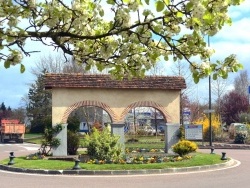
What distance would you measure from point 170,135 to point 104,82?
4.83m

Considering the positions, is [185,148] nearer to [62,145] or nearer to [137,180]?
[62,145]

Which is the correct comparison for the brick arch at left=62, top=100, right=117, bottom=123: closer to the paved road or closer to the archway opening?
the archway opening

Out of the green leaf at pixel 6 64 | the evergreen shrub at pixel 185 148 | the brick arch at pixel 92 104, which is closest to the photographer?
the green leaf at pixel 6 64

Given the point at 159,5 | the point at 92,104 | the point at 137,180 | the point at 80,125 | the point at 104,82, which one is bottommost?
the point at 137,180

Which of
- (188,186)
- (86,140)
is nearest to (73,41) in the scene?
(188,186)

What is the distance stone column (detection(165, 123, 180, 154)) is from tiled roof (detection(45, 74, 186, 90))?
2249 millimetres

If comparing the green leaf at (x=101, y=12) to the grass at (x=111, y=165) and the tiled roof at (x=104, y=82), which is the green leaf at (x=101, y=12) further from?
the tiled roof at (x=104, y=82)

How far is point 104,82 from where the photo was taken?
87.9ft

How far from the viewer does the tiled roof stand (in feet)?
86.0

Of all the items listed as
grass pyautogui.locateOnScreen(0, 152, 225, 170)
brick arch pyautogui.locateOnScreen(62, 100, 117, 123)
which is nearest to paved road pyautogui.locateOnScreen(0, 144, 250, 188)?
grass pyautogui.locateOnScreen(0, 152, 225, 170)

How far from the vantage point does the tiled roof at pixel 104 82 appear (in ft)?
86.0

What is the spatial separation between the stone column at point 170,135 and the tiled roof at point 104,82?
7.38ft

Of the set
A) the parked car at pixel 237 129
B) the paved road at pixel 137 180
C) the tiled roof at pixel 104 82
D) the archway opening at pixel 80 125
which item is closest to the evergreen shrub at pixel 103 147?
the archway opening at pixel 80 125

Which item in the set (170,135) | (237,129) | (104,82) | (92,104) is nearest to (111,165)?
(92,104)
